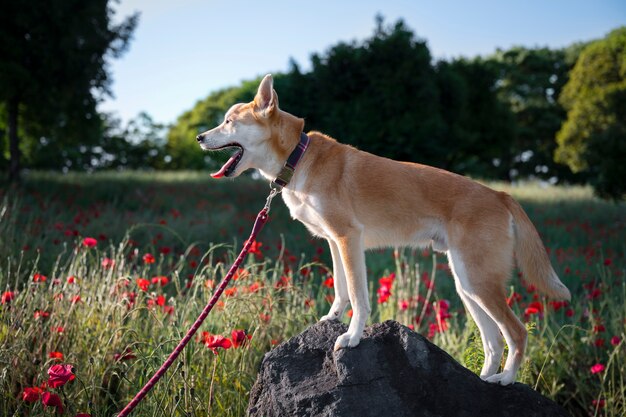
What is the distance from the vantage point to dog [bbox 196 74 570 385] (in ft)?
12.1

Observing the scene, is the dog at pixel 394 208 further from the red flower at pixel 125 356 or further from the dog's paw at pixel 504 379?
the red flower at pixel 125 356

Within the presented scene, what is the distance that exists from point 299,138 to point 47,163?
29090 mm

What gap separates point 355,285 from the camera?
351cm

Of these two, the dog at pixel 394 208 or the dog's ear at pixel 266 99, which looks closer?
the dog at pixel 394 208

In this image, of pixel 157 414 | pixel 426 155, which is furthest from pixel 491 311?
pixel 426 155

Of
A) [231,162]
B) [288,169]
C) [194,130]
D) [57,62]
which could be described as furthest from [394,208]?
[194,130]

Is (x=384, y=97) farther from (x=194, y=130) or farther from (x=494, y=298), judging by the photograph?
(x=194, y=130)

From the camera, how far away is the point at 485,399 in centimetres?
344

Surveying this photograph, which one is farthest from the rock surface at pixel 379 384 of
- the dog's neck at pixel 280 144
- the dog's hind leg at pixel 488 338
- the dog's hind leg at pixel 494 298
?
the dog's neck at pixel 280 144

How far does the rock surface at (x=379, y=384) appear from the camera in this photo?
3.27m

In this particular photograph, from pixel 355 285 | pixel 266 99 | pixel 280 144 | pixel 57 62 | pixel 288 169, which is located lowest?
pixel 355 285

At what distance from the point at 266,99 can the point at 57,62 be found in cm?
1320

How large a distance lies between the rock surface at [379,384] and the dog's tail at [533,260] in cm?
70

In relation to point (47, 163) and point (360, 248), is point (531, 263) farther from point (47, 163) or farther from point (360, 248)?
point (47, 163)
